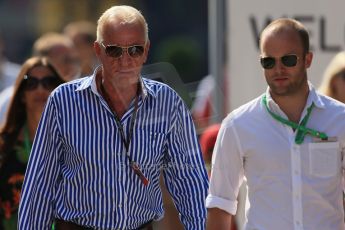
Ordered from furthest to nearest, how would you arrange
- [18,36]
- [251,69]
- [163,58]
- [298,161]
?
[18,36]
[163,58]
[251,69]
[298,161]

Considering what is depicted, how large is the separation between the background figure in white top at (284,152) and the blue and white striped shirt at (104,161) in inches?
9.5

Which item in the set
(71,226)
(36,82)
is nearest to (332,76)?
(36,82)

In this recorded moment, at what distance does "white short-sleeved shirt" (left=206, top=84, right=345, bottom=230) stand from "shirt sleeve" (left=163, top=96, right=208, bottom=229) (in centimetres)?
20

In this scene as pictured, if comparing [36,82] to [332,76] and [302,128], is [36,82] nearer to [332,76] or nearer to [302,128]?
[332,76]

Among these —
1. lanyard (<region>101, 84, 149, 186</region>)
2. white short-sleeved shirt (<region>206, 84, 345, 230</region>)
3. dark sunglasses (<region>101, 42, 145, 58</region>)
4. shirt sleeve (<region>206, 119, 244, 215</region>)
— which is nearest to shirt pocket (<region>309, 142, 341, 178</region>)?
white short-sleeved shirt (<region>206, 84, 345, 230</region>)

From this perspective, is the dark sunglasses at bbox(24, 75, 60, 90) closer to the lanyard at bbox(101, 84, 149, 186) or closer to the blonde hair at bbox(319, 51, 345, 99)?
the blonde hair at bbox(319, 51, 345, 99)

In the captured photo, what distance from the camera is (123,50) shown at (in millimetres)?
6012

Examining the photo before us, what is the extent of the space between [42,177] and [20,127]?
6.55ft

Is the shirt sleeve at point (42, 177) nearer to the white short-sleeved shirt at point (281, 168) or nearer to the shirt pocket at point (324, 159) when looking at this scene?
the white short-sleeved shirt at point (281, 168)

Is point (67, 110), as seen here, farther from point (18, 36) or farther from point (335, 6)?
point (18, 36)

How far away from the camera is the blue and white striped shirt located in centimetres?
601

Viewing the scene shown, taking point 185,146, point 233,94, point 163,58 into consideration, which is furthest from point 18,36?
point 185,146

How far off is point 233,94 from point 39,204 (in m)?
4.51

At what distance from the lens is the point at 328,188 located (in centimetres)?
595
